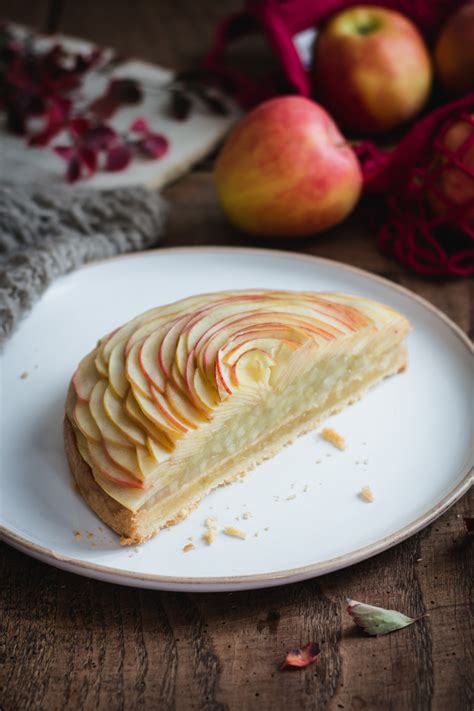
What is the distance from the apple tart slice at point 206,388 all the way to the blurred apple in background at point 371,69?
126 centimetres

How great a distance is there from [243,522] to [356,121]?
1.99m

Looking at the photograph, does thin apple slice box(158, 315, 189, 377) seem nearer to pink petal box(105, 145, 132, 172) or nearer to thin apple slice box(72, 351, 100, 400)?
thin apple slice box(72, 351, 100, 400)

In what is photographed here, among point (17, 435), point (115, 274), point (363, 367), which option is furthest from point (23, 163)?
point (363, 367)

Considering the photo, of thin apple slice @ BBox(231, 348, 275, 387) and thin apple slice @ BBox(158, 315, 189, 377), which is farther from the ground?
thin apple slice @ BBox(158, 315, 189, 377)

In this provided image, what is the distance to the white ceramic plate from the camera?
1.73 meters

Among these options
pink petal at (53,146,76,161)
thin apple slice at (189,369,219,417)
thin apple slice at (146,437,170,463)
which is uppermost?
thin apple slice at (146,437,170,463)

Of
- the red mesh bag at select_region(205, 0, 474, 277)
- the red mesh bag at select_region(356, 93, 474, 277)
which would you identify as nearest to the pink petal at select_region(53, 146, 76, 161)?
the red mesh bag at select_region(205, 0, 474, 277)

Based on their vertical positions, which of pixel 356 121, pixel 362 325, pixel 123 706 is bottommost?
pixel 356 121

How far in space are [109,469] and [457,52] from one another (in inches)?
92.5

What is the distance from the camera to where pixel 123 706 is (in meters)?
1.53

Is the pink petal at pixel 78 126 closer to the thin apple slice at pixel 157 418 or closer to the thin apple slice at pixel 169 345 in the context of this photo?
the thin apple slice at pixel 169 345

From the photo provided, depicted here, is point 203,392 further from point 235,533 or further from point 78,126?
point 78,126

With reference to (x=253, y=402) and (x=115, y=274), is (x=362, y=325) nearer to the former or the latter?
(x=253, y=402)

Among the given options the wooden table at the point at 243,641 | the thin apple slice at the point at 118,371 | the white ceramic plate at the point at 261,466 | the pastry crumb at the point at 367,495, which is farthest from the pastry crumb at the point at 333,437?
the thin apple slice at the point at 118,371
